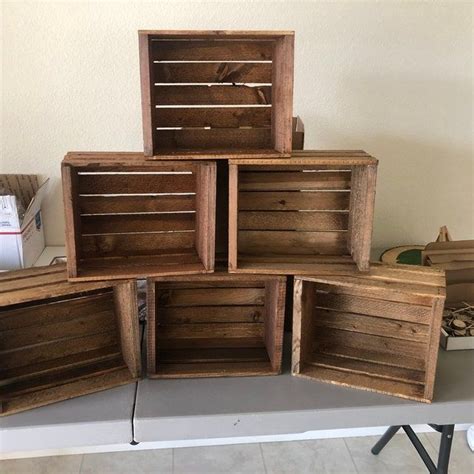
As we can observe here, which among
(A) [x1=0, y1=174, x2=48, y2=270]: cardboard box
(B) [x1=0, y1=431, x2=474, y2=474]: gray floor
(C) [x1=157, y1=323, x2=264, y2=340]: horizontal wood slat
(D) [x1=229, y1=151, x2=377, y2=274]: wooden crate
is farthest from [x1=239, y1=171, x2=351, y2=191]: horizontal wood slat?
(B) [x1=0, y1=431, x2=474, y2=474]: gray floor

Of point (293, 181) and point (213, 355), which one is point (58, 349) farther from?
point (293, 181)

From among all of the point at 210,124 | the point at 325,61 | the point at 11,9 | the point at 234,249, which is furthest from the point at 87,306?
the point at 325,61

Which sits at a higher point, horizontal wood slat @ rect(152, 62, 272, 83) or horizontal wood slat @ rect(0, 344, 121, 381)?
horizontal wood slat @ rect(152, 62, 272, 83)

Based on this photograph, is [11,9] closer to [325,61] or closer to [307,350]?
[325,61]

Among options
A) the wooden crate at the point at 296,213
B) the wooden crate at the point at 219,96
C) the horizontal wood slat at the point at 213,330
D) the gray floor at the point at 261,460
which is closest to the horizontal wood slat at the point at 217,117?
the wooden crate at the point at 219,96

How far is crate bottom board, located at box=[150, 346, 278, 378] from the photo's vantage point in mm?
1495

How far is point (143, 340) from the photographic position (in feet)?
5.31

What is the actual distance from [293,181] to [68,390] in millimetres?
778

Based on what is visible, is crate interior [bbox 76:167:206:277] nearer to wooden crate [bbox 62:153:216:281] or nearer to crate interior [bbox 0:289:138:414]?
wooden crate [bbox 62:153:216:281]

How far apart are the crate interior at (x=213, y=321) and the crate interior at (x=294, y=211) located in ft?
0.43

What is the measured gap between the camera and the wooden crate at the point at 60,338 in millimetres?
1377

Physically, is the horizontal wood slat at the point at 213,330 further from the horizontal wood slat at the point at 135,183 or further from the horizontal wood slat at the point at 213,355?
the horizontal wood slat at the point at 135,183

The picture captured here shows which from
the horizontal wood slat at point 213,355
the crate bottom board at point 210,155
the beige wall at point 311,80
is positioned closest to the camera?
the crate bottom board at point 210,155

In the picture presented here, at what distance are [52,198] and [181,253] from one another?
0.72 metres
